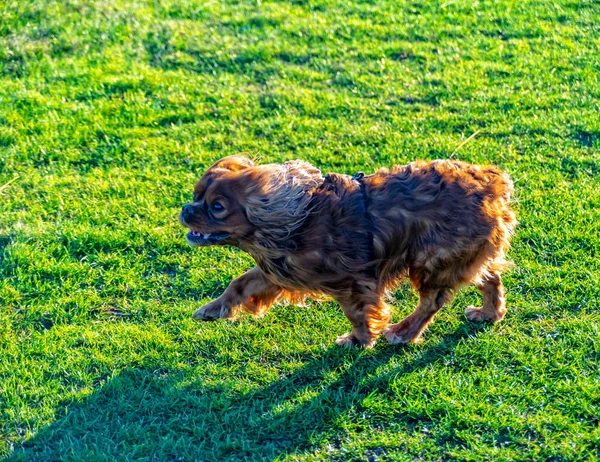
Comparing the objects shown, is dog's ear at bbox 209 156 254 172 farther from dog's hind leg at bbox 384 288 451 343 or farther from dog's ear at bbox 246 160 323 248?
dog's hind leg at bbox 384 288 451 343

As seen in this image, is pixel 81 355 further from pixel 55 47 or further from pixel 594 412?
pixel 55 47

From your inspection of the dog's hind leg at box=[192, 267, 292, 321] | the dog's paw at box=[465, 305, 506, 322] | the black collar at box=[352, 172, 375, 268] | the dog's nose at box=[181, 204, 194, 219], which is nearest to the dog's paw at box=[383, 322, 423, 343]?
the dog's paw at box=[465, 305, 506, 322]

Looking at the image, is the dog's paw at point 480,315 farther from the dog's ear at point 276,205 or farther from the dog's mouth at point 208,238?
the dog's mouth at point 208,238

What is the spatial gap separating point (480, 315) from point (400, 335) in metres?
0.62

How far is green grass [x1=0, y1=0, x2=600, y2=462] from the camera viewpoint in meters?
4.66

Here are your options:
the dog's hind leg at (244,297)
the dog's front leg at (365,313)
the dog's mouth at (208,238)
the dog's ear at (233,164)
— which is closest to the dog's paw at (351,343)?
the dog's front leg at (365,313)

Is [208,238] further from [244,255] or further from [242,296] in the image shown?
[244,255]

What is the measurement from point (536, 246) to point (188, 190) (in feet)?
10.2

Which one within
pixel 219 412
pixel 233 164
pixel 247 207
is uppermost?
pixel 233 164

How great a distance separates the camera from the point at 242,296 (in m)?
5.35

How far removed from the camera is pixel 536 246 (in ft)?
20.1

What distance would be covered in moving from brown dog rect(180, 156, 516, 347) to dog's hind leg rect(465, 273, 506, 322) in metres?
0.24

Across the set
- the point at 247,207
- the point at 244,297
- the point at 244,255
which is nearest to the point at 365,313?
the point at 244,297

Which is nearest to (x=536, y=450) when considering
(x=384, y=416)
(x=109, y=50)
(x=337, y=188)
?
(x=384, y=416)
